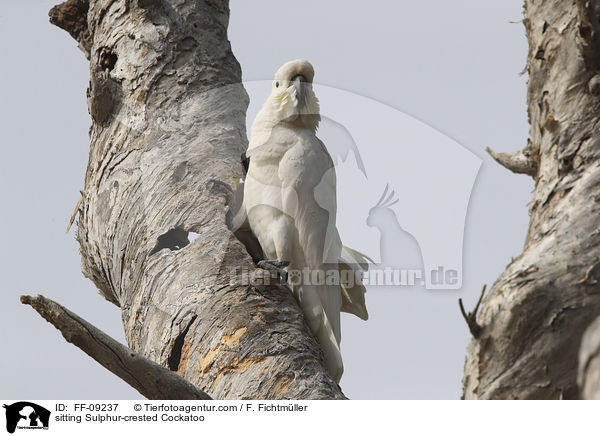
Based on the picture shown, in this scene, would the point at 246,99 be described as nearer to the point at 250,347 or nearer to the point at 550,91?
the point at 250,347

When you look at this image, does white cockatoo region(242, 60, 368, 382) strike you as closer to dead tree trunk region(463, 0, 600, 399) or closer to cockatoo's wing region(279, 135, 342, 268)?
cockatoo's wing region(279, 135, 342, 268)

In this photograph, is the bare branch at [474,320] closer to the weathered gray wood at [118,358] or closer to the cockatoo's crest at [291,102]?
the weathered gray wood at [118,358]

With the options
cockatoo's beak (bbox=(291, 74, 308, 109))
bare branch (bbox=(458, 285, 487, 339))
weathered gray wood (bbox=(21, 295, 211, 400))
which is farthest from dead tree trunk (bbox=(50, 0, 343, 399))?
bare branch (bbox=(458, 285, 487, 339))

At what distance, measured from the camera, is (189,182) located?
148 inches

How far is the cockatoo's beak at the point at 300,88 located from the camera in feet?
12.9

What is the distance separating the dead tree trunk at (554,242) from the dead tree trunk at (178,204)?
1140mm

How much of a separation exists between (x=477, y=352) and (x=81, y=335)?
4.19 ft

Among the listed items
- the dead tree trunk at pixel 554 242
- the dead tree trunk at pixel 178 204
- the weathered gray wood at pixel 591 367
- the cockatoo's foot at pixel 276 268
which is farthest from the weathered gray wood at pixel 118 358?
the weathered gray wood at pixel 591 367

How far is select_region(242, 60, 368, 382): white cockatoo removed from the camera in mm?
3768

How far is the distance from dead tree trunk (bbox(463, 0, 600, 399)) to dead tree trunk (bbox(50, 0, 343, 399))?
114cm

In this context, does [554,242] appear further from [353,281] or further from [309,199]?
[353,281]

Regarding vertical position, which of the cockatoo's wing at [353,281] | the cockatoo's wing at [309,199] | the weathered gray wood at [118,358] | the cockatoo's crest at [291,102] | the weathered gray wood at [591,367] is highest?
the cockatoo's crest at [291,102]

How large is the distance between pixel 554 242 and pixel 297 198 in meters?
2.05
